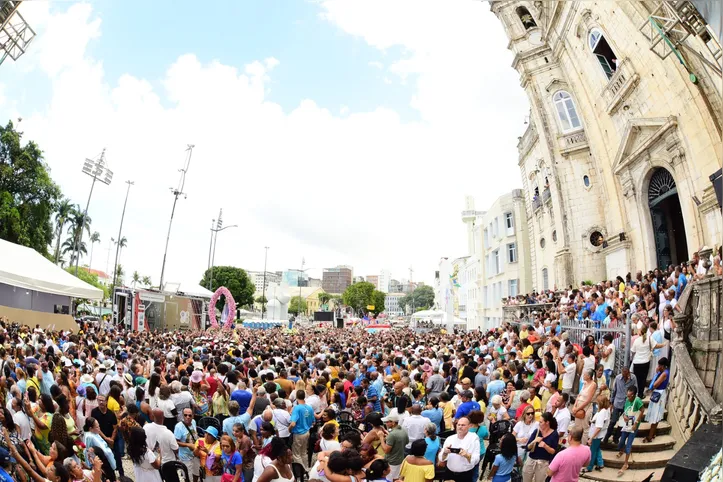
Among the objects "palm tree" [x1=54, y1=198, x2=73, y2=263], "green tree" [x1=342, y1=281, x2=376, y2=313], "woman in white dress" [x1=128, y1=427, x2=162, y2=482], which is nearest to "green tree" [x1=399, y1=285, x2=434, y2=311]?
"green tree" [x1=342, y1=281, x2=376, y2=313]

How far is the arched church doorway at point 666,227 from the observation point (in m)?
21.9

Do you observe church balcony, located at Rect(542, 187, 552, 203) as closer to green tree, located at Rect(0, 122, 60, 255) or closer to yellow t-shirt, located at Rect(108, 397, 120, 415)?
yellow t-shirt, located at Rect(108, 397, 120, 415)

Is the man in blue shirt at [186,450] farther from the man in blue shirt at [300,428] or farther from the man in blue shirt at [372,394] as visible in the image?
the man in blue shirt at [372,394]

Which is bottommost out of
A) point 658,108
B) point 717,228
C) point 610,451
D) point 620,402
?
point 610,451

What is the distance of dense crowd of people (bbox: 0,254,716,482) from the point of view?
6297 millimetres

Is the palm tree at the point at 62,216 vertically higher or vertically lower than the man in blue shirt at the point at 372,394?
higher

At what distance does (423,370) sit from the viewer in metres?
12.3

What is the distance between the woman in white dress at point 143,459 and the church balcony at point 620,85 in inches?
847

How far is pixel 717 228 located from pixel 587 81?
1099cm

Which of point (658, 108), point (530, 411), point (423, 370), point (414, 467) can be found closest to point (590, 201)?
point (658, 108)

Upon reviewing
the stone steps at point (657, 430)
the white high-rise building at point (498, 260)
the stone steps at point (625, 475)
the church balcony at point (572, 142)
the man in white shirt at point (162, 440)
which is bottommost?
the stone steps at point (625, 475)

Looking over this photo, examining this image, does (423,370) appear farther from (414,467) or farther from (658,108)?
(658,108)

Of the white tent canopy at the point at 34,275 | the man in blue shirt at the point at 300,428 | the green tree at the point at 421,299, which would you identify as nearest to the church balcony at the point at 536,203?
the white tent canopy at the point at 34,275

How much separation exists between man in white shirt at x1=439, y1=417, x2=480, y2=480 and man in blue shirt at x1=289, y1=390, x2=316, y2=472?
2392 millimetres
